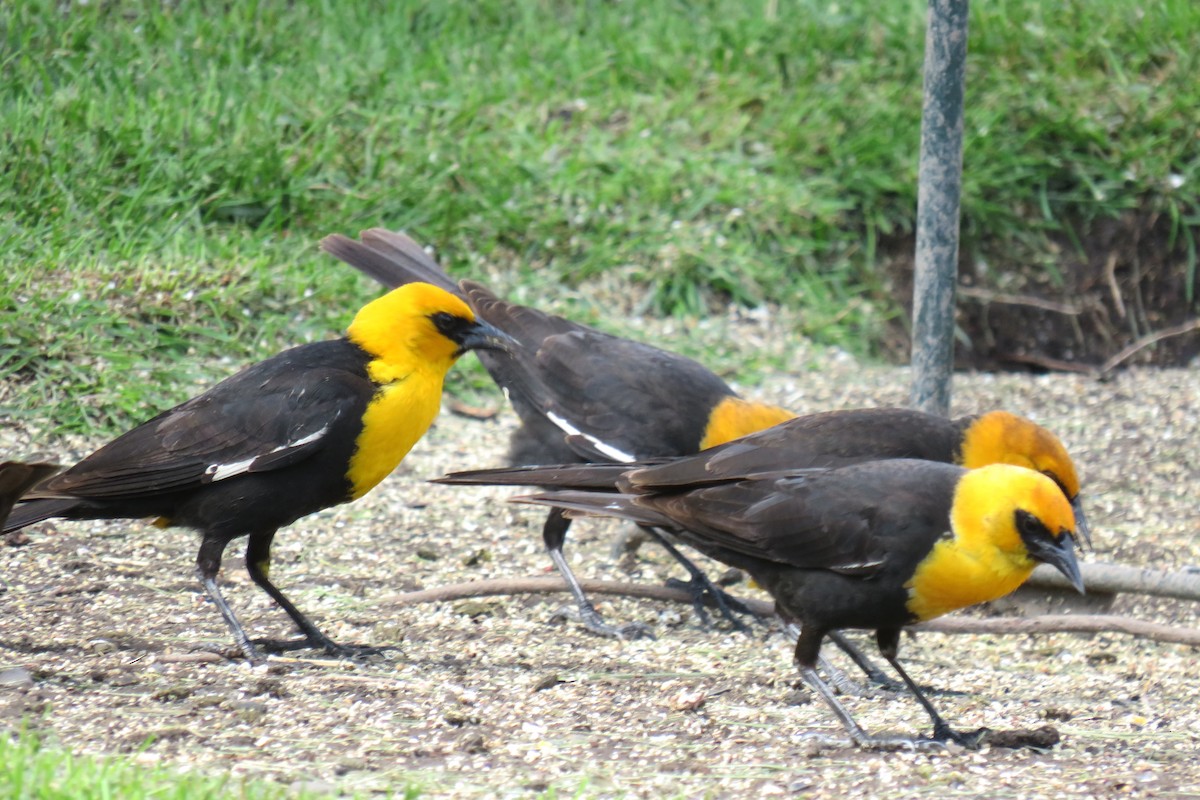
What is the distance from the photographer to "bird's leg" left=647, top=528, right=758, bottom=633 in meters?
5.25

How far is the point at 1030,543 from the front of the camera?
381cm

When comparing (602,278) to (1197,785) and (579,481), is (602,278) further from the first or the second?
(1197,785)

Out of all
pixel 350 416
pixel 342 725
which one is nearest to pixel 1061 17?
pixel 350 416

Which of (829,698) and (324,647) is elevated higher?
(829,698)

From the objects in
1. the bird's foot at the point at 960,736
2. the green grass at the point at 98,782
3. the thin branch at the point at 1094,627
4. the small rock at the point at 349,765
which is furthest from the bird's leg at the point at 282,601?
the thin branch at the point at 1094,627

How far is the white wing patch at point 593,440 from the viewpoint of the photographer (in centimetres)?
543

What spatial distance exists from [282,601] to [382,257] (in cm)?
186

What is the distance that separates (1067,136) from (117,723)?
6.00 metres

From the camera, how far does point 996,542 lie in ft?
12.5

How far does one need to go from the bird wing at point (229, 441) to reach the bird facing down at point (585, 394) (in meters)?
0.83

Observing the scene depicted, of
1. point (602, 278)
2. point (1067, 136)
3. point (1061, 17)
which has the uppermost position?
point (1061, 17)

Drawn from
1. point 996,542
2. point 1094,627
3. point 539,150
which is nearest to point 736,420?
point 1094,627

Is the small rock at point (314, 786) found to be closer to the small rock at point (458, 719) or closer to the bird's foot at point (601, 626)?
the small rock at point (458, 719)

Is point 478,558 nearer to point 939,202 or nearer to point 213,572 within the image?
point 213,572
